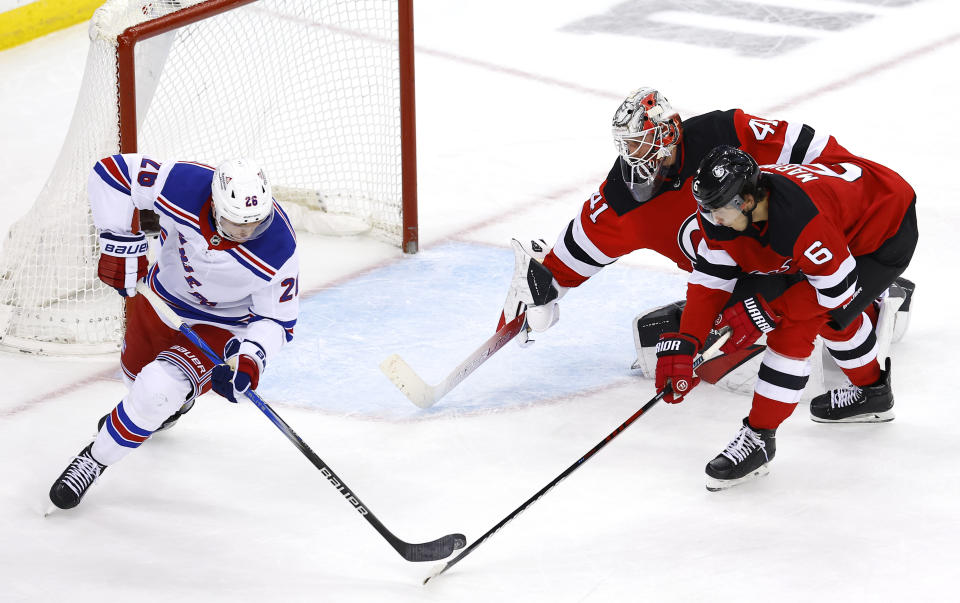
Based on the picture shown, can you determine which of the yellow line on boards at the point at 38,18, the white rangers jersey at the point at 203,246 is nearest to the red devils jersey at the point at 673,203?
the white rangers jersey at the point at 203,246

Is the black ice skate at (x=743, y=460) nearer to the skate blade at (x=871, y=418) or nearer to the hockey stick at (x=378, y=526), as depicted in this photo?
the skate blade at (x=871, y=418)

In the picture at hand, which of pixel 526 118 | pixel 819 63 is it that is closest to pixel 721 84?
pixel 819 63

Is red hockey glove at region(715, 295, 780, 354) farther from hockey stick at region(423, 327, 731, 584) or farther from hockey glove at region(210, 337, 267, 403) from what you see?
hockey glove at region(210, 337, 267, 403)

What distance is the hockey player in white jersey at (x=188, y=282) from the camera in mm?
3023

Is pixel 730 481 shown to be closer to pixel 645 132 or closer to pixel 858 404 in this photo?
pixel 858 404

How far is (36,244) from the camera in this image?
13.5 ft

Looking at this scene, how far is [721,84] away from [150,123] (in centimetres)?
304

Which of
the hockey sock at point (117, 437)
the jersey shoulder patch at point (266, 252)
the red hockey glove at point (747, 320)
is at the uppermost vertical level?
the jersey shoulder patch at point (266, 252)

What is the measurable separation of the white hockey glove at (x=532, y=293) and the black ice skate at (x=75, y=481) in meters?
1.26

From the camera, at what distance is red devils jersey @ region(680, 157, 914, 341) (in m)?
3.00

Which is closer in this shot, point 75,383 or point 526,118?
point 75,383

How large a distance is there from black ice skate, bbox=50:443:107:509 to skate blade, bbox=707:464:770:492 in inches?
58.1

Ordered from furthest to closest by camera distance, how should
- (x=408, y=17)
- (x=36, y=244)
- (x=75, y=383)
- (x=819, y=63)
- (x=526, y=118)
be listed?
(x=819, y=63)
(x=526, y=118)
(x=408, y=17)
(x=36, y=244)
(x=75, y=383)

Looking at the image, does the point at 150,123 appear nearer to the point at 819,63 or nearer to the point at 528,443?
the point at 528,443
